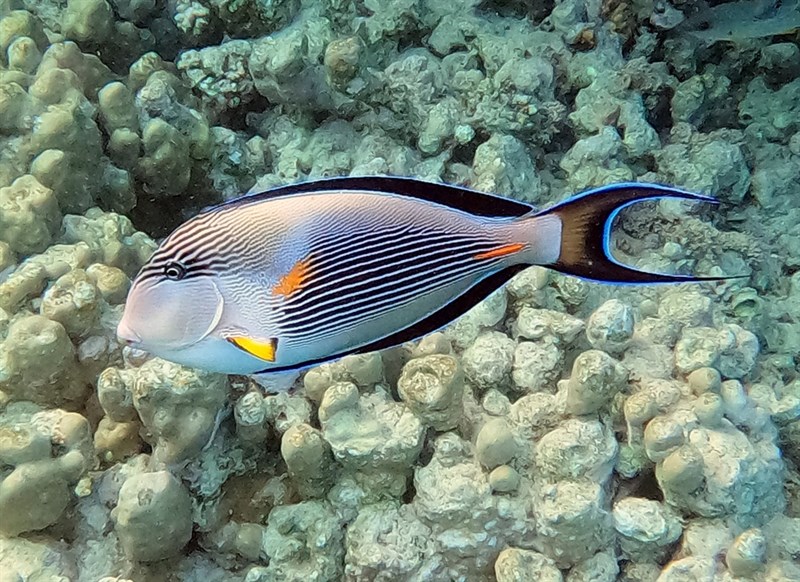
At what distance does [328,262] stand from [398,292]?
0.13 metres

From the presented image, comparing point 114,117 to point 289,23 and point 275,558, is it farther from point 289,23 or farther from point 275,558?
point 275,558

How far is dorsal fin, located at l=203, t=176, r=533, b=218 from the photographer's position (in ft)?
3.70

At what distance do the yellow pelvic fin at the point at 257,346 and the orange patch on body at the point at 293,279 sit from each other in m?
0.08

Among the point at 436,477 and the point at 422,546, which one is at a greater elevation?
the point at 436,477

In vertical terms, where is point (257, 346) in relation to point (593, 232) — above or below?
below

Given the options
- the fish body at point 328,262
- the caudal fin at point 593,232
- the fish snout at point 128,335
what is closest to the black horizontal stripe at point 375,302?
the fish body at point 328,262

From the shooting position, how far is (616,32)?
3.39m

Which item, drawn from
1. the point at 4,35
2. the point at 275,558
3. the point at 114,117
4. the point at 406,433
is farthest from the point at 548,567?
the point at 4,35

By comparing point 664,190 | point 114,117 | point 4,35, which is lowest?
point 114,117

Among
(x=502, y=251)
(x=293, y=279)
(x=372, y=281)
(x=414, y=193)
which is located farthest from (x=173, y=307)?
(x=502, y=251)

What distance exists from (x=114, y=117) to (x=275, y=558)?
6.14 feet

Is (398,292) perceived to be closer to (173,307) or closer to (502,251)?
(502,251)

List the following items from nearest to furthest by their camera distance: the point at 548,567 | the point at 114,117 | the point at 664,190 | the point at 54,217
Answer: the point at 664,190 < the point at 548,567 < the point at 54,217 < the point at 114,117

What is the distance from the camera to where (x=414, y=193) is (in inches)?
45.0
